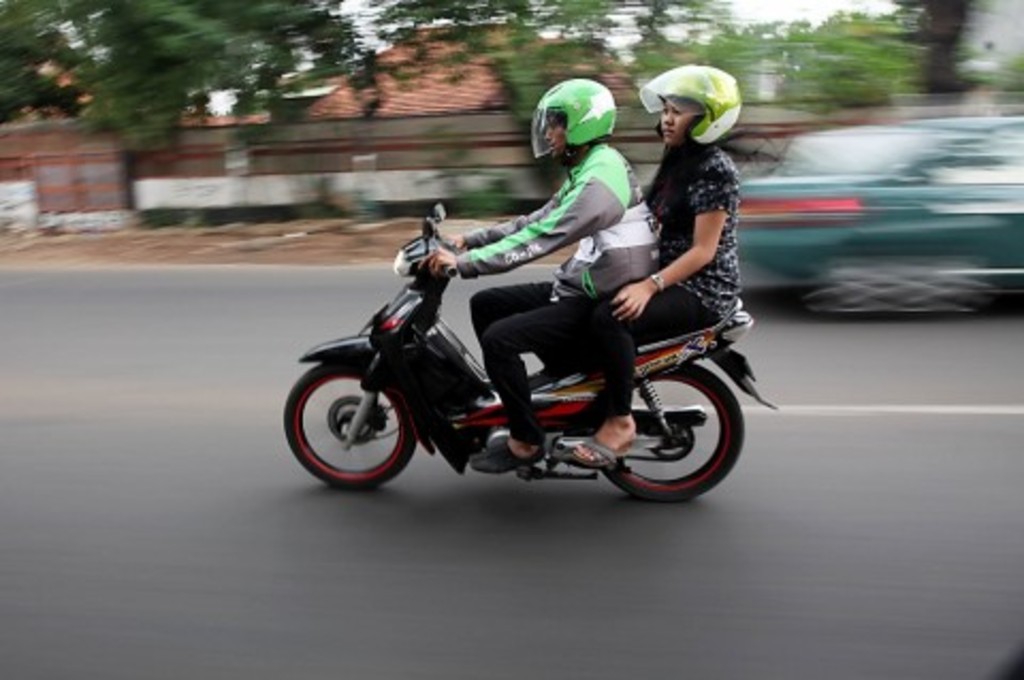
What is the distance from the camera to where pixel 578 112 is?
4082mm

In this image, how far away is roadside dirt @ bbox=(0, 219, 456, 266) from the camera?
1270cm

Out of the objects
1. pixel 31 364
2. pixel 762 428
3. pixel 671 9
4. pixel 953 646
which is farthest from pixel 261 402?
pixel 671 9

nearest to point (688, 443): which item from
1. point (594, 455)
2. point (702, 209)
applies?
point (594, 455)

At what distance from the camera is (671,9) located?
14.5 metres

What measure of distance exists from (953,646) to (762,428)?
229cm

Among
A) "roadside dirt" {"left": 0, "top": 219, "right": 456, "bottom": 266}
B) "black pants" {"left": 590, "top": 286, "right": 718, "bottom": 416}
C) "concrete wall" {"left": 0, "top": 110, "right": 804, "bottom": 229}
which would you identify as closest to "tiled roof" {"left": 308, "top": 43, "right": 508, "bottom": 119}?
"concrete wall" {"left": 0, "top": 110, "right": 804, "bottom": 229}

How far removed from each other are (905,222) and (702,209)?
13.9ft

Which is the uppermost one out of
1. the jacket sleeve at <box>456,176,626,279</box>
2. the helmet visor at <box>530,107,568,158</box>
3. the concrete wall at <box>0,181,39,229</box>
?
the helmet visor at <box>530,107,568,158</box>

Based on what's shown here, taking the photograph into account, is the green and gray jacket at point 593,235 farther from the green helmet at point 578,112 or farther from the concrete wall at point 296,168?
the concrete wall at point 296,168

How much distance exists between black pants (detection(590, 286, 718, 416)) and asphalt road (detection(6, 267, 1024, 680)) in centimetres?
56

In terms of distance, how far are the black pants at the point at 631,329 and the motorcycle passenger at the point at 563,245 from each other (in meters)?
0.11

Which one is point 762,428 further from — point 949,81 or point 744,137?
point 949,81

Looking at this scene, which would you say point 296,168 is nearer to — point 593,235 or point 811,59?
point 811,59

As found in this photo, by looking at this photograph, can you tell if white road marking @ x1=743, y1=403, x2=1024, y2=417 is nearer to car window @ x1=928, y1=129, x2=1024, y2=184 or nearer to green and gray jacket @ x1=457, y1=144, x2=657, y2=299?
green and gray jacket @ x1=457, y1=144, x2=657, y2=299
